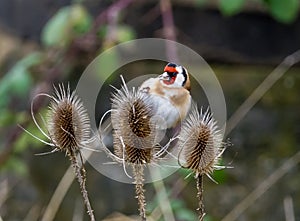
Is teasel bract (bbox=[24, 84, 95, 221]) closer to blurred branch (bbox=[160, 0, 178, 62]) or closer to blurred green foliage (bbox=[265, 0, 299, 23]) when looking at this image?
blurred branch (bbox=[160, 0, 178, 62])

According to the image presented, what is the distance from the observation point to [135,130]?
648mm

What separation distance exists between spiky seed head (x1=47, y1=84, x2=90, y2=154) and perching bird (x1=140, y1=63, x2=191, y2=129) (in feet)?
0.26

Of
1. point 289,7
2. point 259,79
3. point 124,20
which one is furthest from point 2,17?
point 289,7

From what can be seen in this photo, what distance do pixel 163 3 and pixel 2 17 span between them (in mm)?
1098

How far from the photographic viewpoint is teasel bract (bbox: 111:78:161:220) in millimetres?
644

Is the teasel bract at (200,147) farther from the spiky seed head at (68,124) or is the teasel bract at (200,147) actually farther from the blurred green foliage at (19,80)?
the blurred green foliage at (19,80)

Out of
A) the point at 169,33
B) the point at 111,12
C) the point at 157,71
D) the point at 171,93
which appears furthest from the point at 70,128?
the point at 157,71

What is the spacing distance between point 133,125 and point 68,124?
0.23 ft

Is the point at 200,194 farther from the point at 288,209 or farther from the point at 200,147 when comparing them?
the point at 288,209

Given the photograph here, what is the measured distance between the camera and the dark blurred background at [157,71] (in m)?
1.88

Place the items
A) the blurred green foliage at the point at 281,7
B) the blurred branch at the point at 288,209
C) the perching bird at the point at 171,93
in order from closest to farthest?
1. the perching bird at the point at 171,93
2. the blurred branch at the point at 288,209
3. the blurred green foliage at the point at 281,7

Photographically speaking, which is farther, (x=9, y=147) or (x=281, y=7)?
(x=9, y=147)

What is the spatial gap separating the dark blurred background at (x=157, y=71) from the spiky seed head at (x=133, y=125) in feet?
2.32

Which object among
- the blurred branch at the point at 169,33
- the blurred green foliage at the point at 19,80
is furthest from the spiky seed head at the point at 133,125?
the blurred green foliage at the point at 19,80
